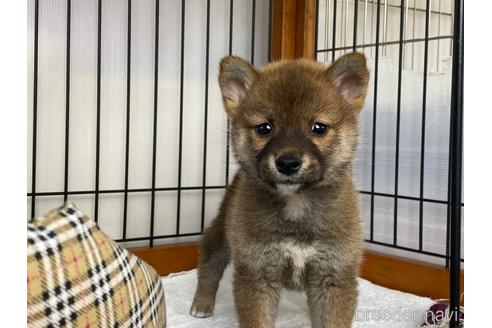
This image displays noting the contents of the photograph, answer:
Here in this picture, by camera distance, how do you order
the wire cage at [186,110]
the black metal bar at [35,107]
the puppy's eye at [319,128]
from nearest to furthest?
the puppy's eye at [319,128] → the black metal bar at [35,107] → the wire cage at [186,110]

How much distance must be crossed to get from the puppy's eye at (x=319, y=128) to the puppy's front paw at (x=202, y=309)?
85cm

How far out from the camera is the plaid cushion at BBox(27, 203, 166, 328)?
82cm

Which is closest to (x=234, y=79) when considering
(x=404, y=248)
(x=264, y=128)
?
(x=264, y=128)

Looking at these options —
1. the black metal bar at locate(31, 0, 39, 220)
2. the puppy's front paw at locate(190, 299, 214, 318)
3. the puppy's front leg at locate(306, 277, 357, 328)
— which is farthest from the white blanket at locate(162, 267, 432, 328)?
the black metal bar at locate(31, 0, 39, 220)

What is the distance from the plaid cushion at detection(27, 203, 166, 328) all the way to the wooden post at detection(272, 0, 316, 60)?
1.60m

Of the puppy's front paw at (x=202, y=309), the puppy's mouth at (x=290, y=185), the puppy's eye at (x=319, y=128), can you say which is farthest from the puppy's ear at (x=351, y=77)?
the puppy's front paw at (x=202, y=309)

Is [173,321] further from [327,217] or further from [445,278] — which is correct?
[445,278]

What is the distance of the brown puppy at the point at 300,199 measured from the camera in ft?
4.33

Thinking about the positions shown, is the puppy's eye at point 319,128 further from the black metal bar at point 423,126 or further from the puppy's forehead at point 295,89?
the black metal bar at point 423,126

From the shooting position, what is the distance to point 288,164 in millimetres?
1203

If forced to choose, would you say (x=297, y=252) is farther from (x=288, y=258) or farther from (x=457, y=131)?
(x=457, y=131)

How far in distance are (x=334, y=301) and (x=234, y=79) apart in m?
0.69

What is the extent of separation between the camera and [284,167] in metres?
1.21
